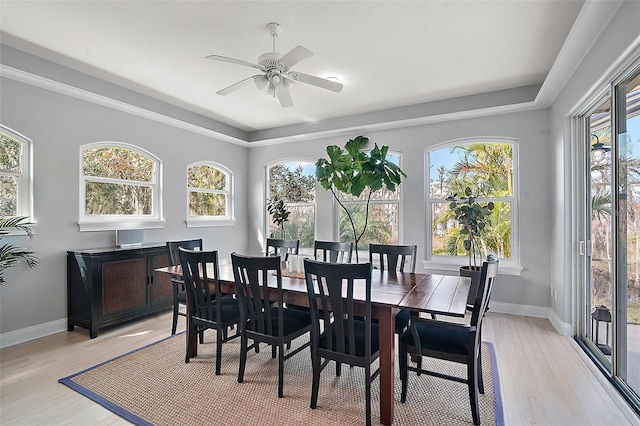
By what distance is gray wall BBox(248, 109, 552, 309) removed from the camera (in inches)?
163

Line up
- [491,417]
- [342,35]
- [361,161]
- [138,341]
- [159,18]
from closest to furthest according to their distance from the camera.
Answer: [491,417]
[159,18]
[342,35]
[138,341]
[361,161]

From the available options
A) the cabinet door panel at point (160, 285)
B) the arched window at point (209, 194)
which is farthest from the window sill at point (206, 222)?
the cabinet door panel at point (160, 285)

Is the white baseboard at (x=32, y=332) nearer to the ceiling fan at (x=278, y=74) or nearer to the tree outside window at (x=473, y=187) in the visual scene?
the ceiling fan at (x=278, y=74)

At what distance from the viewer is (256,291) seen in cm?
240

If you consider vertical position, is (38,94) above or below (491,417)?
above

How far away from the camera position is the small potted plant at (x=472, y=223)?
409 centimetres

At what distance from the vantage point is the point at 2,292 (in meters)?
3.21

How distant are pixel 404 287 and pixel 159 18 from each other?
2.96m

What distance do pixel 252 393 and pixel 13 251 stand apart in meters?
2.81

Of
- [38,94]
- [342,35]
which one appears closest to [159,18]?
[342,35]

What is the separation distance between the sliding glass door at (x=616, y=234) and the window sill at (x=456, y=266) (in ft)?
3.70

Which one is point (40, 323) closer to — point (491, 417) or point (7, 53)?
point (7, 53)

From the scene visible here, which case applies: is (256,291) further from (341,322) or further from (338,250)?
(338,250)

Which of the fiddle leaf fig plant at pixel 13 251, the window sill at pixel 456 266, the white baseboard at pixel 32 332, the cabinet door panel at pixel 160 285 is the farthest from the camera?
the window sill at pixel 456 266
